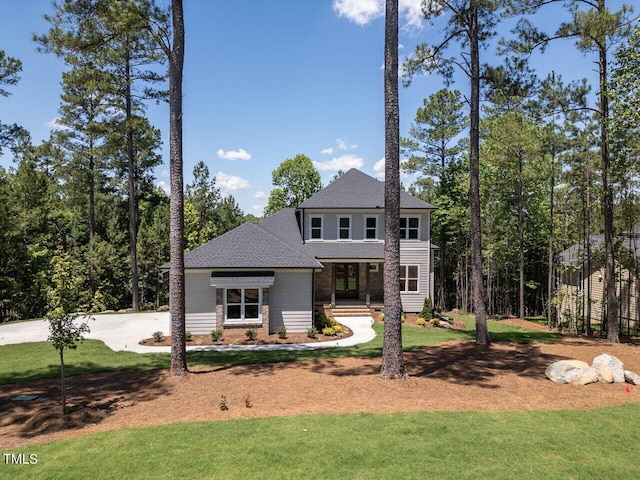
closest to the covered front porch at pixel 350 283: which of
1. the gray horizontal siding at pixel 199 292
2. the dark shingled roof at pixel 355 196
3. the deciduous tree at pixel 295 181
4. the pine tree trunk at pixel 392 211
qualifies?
the dark shingled roof at pixel 355 196

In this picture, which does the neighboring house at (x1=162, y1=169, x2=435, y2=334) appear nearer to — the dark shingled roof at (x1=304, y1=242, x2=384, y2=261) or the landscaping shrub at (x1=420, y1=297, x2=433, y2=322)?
the dark shingled roof at (x1=304, y1=242, x2=384, y2=261)

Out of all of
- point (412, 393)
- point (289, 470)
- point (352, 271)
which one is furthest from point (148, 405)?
point (352, 271)

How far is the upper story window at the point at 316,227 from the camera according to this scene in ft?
76.6

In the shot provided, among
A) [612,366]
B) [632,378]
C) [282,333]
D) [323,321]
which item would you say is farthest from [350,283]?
[632,378]

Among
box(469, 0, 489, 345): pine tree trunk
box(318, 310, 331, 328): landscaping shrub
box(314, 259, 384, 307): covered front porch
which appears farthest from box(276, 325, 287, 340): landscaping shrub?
box(469, 0, 489, 345): pine tree trunk

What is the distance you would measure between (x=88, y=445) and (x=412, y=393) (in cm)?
622

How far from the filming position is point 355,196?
2380 cm

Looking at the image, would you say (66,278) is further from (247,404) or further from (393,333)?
(393,333)

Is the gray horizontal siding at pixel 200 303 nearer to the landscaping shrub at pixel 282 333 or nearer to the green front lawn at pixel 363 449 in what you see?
the landscaping shrub at pixel 282 333

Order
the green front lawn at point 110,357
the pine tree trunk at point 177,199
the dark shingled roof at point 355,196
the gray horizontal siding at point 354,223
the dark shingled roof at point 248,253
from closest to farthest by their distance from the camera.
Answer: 1. the pine tree trunk at point 177,199
2. the green front lawn at point 110,357
3. the dark shingled roof at point 248,253
4. the dark shingled roof at point 355,196
5. the gray horizontal siding at point 354,223

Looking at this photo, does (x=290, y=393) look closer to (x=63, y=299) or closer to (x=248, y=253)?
(x=63, y=299)

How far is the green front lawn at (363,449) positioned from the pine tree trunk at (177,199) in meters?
3.44

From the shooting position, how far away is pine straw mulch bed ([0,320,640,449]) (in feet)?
24.6

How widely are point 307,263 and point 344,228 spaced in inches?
273
